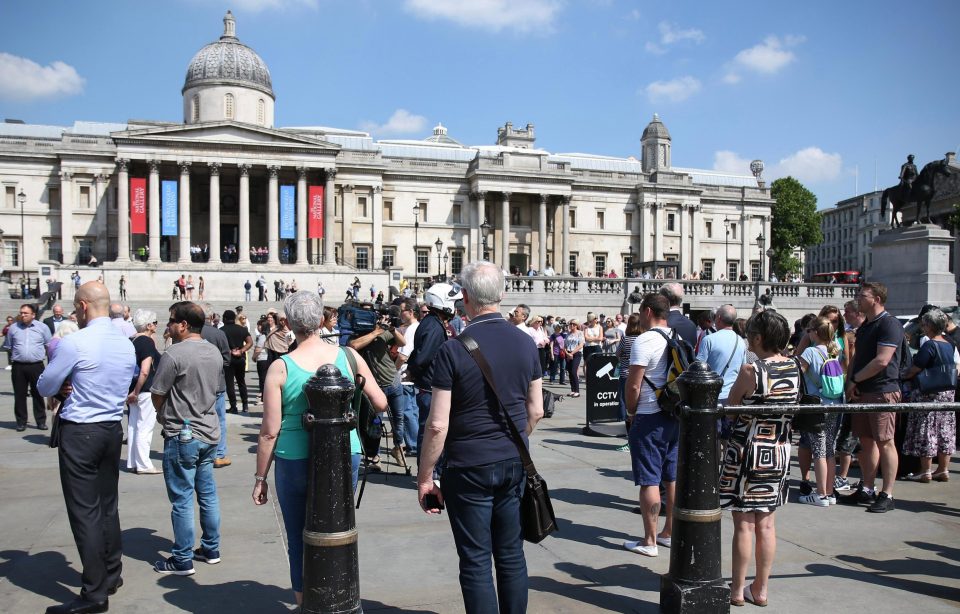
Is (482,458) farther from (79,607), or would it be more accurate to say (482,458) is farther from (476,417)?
(79,607)

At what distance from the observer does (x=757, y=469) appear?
16.5ft

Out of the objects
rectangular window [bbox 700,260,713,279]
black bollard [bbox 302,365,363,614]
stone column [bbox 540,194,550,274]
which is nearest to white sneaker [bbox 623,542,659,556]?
black bollard [bbox 302,365,363,614]

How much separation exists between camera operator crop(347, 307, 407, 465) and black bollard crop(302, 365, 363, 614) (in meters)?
5.08

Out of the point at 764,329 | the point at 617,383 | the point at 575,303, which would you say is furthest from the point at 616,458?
the point at 575,303

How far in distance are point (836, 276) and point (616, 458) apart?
63.7 meters

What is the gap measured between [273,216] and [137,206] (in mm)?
9634

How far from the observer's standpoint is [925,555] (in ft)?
20.5

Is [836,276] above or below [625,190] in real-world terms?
below

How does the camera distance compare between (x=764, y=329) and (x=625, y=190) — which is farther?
(x=625, y=190)

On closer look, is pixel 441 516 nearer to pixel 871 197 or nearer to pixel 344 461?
pixel 344 461

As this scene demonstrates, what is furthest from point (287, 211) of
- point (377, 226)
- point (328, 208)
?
point (377, 226)

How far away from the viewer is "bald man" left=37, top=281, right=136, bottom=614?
16.8 feet

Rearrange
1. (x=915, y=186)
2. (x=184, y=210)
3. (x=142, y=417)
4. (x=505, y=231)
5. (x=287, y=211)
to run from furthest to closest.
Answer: (x=505, y=231)
(x=287, y=211)
(x=184, y=210)
(x=915, y=186)
(x=142, y=417)

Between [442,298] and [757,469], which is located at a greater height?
[442,298]
